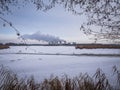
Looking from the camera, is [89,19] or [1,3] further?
[89,19]

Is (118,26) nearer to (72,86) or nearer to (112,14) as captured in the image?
(112,14)

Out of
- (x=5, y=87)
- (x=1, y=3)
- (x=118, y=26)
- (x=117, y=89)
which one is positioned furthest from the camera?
(x=117, y=89)

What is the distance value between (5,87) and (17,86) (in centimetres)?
30

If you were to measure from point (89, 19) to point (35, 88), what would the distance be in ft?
9.70

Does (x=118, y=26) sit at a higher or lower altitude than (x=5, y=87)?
higher

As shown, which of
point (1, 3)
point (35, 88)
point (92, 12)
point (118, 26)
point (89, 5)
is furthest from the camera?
point (35, 88)

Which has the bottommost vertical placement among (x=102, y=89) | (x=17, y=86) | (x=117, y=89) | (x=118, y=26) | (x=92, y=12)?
(x=117, y=89)

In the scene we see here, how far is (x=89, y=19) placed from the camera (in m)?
3.43

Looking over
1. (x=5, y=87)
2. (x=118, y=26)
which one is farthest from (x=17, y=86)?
(x=118, y=26)

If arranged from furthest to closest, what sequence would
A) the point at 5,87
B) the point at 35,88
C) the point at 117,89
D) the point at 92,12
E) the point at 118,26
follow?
the point at 117,89 → the point at 35,88 → the point at 5,87 → the point at 118,26 → the point at 92,12

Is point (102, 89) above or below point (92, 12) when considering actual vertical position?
below

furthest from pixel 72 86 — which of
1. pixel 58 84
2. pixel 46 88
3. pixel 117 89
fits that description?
pixel 117 89

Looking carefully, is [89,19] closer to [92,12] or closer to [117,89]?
[92,12]

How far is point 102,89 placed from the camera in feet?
18.8
